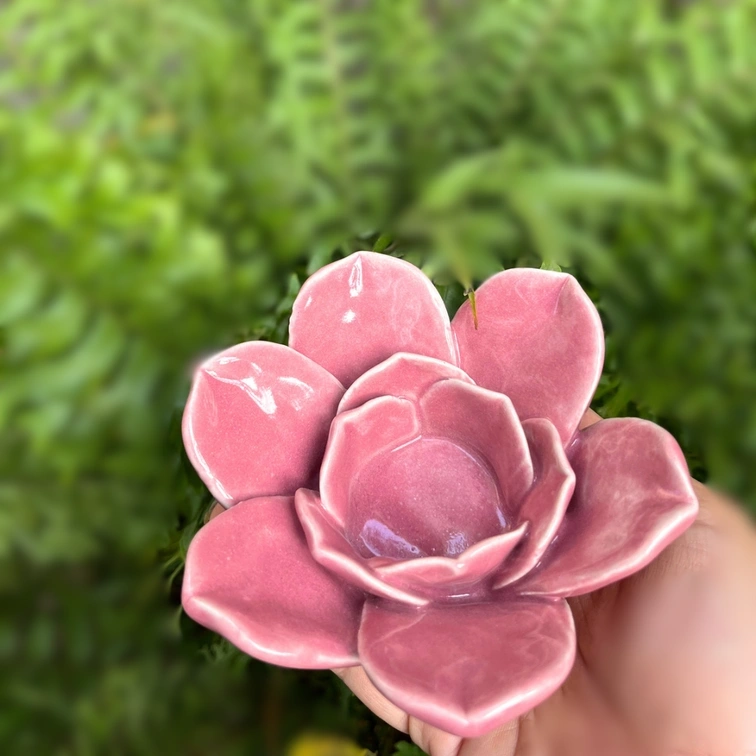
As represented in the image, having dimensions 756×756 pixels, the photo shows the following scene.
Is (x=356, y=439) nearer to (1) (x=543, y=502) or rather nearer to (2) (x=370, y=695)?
(1) (x=543, y=502)

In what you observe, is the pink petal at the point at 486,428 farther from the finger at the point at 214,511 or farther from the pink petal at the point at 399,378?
the finger at the point at 214,511

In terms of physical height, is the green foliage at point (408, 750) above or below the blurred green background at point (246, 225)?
below

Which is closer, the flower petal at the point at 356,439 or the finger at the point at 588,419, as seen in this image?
the flower petal at the point at 356,439

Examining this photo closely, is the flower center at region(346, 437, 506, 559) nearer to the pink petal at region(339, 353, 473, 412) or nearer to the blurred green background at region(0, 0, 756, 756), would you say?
the pink petal at region(339, 353, 473, 412)

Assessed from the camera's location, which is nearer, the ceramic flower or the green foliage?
the ceramic flower

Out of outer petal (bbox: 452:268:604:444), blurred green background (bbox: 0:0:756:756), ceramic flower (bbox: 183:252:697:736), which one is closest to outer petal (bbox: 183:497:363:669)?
ceramic flower (bbox: 183:252:697:736)

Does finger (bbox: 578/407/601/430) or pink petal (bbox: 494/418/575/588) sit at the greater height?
pink petal (bbox: 494/418/575/588)

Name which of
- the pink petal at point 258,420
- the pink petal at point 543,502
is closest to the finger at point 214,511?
the pink petal at point 258,420

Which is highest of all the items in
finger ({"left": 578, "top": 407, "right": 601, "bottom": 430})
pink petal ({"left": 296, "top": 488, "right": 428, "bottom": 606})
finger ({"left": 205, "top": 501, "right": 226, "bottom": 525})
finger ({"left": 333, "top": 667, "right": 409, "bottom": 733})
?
pink petal ({"left": 296, "top": 488, "right": 428, "bottom": 606})
